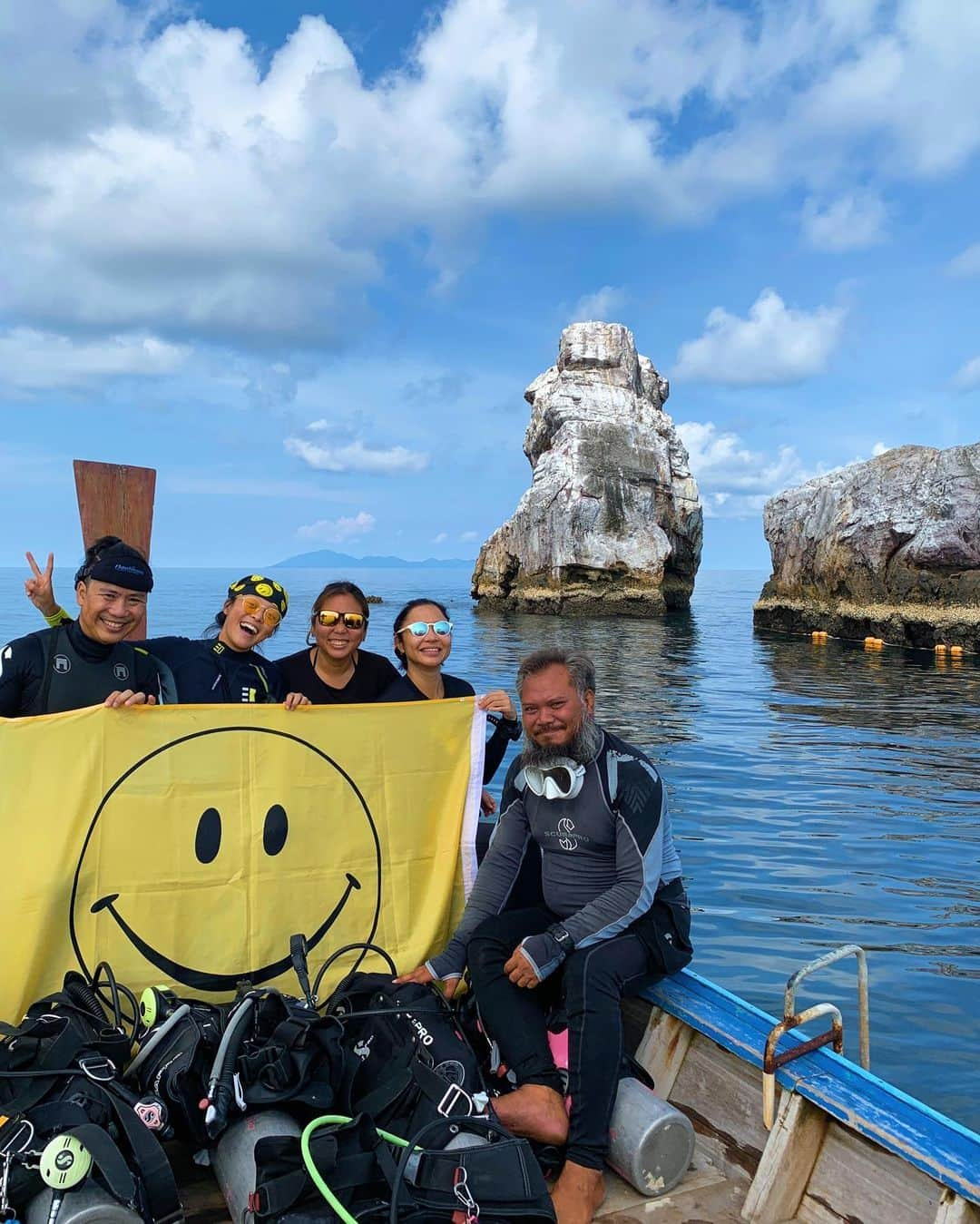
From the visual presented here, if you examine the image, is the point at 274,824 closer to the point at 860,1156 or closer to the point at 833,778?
the point at 860,1156

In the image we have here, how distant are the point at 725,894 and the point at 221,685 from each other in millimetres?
7174

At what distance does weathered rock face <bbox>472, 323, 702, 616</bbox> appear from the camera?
65.4m

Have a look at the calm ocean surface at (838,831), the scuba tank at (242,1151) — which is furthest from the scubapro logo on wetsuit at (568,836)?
the calm ocean surface at (838,831)

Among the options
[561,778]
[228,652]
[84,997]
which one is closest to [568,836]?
[561,778]

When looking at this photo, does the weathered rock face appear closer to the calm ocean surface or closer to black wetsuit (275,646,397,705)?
the calm ocean surface

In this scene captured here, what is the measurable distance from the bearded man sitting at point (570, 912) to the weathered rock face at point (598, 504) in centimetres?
6009

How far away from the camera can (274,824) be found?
5.50 metres

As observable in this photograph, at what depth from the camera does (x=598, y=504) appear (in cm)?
Result: 6712

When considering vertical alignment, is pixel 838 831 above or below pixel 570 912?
below

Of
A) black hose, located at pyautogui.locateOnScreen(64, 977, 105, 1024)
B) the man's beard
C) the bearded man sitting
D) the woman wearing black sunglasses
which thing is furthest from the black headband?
the man's beard

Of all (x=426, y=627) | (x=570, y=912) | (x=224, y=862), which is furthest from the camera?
(x=426, y=627)

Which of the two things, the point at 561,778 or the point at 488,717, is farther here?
the point at 488,717

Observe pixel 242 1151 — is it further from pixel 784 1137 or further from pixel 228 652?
pixel 228 652

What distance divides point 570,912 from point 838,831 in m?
9.83
